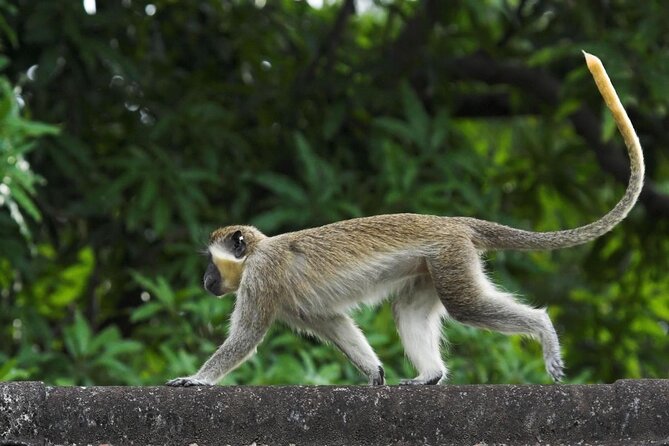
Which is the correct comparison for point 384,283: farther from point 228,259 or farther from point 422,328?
point 228,259

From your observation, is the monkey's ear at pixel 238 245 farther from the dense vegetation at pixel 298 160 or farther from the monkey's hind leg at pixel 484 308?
the dense vegetation at pixel 298 160

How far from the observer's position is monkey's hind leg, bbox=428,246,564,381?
4910 mm

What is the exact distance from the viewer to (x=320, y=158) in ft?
28.0

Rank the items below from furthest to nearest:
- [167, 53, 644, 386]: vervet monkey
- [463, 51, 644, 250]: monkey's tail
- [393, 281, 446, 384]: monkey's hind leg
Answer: [393, 281, 446, 384]: monkey's hind leg
[167, 53, 644, 386]: vervet monkey
[463, 51, 644, 250]: monkey's tail

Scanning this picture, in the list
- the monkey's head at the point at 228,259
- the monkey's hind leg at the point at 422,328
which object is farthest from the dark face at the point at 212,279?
the monkey's hind leg at the point at 422,328

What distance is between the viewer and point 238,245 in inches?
218

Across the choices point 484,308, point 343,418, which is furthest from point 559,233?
point 343,418

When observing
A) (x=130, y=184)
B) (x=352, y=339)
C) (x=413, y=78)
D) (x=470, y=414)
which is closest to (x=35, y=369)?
(x=130, y=184)

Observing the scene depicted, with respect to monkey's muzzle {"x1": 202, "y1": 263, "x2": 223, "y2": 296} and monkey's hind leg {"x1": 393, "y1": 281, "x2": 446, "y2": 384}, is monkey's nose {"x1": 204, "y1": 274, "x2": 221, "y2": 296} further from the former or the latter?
monkey's hind leg {"x1": 393, "y1": 281, "x2": 446, "y2": 384}

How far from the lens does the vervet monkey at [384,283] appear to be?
16.3 feet

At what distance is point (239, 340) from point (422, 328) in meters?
0.80

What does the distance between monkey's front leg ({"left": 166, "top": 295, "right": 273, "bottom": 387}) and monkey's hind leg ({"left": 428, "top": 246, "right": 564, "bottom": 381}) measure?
30.7 inches

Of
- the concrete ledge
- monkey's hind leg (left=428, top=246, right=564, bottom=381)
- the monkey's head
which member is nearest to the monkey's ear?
the monkey's head

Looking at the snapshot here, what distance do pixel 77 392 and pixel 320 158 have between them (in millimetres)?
5224
